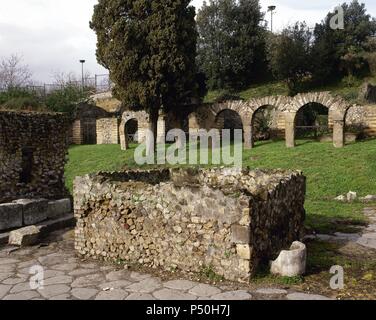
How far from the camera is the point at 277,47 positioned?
33.5 metres

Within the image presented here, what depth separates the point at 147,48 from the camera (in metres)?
21.8

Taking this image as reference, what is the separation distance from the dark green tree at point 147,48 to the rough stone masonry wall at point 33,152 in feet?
32.2

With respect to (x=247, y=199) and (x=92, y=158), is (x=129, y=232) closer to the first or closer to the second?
(x=247, y=199)

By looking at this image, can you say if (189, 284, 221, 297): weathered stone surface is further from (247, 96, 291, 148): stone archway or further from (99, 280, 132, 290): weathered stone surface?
(247, 96, 291, 148): stone archway

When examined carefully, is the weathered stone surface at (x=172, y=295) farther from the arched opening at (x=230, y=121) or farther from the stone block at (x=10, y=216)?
the arched opening at (x=230, y=121)

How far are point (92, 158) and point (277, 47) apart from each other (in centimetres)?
1769

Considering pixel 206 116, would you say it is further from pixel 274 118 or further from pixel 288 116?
pixel 288 116

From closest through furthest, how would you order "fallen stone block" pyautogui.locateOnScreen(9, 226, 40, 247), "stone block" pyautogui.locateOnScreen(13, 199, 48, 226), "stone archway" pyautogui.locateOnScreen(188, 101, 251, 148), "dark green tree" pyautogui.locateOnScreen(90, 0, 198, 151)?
"fallen stone block" pyautogui.locateOnScreen(9, 226, 40, 247), "stone block" pyautogui.locateOnScreen(13, 199, 48, 226), "dark green tree" pyautogui.locateOnScreen(90, 0, 198, 151), "stone archway" pyautogui.locateOnScreen(188, 101, 251, 148)

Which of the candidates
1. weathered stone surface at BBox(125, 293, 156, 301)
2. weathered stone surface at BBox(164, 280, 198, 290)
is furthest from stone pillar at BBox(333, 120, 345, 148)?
weathered stone surface at BBox(125, 293, 156, 301)

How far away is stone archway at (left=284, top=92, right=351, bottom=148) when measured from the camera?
20.3 m

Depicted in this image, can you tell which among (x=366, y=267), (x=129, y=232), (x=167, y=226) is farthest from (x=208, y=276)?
(x=366, y=267)

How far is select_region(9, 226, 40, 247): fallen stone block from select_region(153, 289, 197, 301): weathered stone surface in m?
3.87

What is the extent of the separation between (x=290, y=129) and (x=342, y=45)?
1631 cm

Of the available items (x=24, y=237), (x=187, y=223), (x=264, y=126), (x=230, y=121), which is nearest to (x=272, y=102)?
(x=264, y=126)
